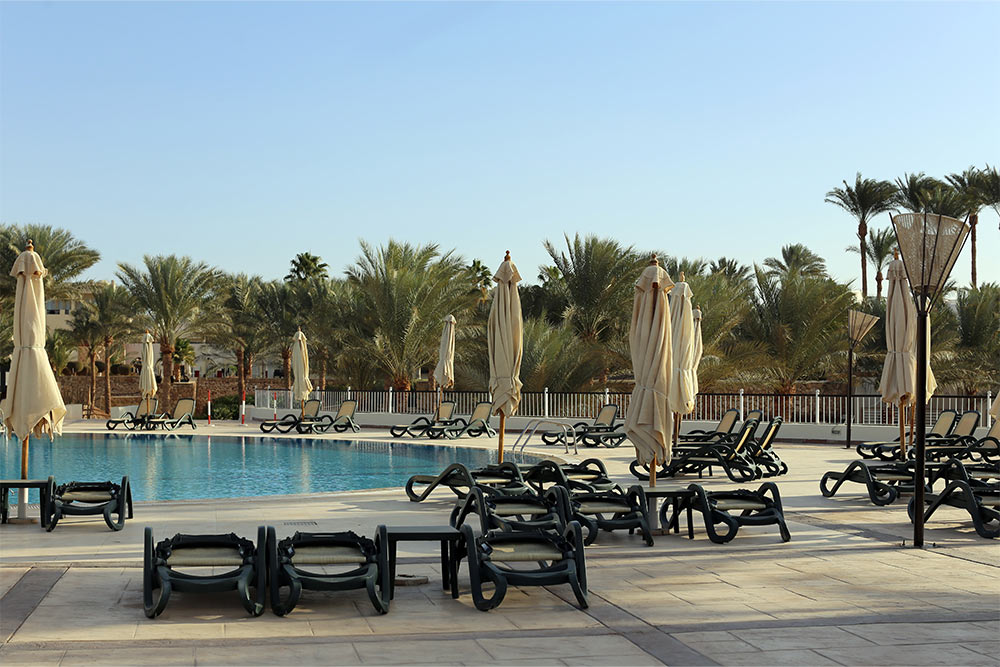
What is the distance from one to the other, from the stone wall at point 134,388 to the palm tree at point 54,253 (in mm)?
8204

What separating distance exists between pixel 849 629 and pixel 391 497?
7.37m

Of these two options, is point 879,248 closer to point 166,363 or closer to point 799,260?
point 799,260

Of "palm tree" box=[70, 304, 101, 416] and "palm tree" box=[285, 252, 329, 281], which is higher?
"palm tree" box=[285, 252, 329, 281]

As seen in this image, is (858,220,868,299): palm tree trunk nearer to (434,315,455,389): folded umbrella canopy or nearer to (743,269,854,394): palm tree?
(743,269,854,394): palm tree

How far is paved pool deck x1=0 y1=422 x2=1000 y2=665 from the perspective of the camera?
5137mm

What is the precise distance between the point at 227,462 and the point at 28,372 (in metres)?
8.95

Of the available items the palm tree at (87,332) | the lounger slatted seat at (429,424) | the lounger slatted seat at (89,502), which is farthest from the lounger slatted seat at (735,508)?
the palm tree at (87,332)

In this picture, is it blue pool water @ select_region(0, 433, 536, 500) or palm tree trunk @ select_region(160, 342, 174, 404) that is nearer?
blue pool water @ select_region(0, 433, 536, 500)

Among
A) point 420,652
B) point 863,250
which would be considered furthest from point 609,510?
point 863,250

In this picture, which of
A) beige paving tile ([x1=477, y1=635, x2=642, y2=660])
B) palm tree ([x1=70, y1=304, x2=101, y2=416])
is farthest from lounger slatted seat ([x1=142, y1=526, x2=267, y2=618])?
palm tree ([x1=70, y1=304, x2=101, y2=416])

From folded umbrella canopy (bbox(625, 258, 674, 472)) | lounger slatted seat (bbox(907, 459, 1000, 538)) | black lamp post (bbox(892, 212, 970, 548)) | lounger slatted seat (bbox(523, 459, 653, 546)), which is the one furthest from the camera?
folded umbrella canopy (bbox(625, 258, 674, 472))

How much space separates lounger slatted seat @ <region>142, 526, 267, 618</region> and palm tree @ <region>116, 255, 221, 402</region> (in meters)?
31.2

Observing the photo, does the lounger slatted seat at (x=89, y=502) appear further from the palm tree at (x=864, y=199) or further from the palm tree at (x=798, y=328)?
the palm tree at (x=864, y=199)

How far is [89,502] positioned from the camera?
9.55 m
